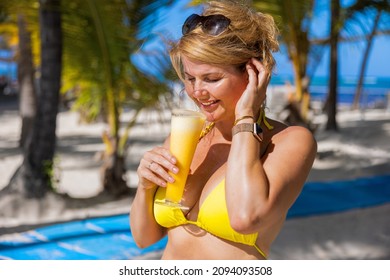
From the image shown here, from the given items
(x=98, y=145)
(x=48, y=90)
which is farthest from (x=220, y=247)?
(x=98, y=145)

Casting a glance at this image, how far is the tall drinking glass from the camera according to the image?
138cm

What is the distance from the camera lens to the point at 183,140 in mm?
1378

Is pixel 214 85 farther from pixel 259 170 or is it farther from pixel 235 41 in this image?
pixel 259 170

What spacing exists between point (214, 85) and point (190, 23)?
19 centimetres

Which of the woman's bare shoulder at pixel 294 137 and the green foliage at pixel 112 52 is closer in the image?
the woman's bare shoulder at pixel 294 137

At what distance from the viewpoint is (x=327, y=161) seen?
8062 mm

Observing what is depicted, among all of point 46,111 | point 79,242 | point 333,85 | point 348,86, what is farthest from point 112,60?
point 348,86

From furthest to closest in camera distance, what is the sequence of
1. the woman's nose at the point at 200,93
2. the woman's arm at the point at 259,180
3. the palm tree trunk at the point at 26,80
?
the palm tree trunk at the point at 26,80, the woman's nose at the point at 200,93, the woman's arm at the point at 259,180

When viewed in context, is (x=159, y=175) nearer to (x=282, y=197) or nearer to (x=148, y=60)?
(x=282, y=197)

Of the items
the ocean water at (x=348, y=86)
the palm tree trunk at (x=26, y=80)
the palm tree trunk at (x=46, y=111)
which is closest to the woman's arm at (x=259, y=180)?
the palm tree trunk at (x=46, y=111)

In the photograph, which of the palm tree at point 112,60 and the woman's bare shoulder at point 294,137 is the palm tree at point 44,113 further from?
the woman's bare shoulder at point 294,137

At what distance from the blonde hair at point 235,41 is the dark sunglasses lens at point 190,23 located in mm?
20

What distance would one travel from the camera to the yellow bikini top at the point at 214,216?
1382mm

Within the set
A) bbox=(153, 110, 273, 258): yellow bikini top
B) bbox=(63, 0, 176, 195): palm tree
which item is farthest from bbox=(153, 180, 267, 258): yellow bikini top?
bbox=(63, 0, 176, 195): palm tree
